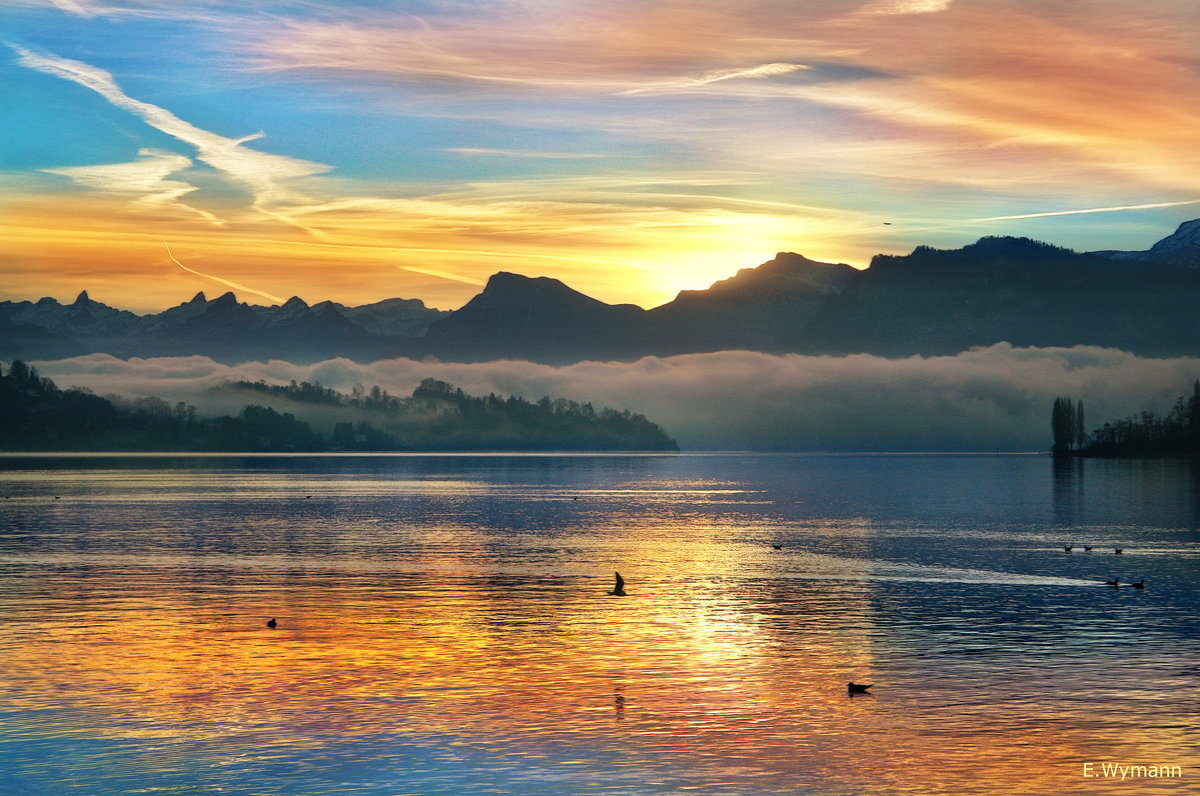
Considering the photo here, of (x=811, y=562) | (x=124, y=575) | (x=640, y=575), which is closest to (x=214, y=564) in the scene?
(x=124, y=575)

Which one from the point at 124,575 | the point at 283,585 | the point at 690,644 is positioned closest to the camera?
the point at 690,644

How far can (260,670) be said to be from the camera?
2338 inches

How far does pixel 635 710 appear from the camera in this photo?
166ft

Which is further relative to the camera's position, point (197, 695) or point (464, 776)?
point (197, 695)

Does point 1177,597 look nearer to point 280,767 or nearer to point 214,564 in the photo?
point 280,767

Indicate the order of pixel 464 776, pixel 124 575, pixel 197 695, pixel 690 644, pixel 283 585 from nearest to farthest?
pixel 464 776, pixel 197 695, pixel 690 644, pixel 283 585, pixel 124 575

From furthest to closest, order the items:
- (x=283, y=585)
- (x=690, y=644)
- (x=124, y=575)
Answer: (x=124, y=575) → (x=283, y=585) → (x=690, y=644)

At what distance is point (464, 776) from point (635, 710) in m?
10.9

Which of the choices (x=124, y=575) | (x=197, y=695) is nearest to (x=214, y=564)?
(x=124, y=575)

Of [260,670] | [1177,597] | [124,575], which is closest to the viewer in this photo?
[260,670]

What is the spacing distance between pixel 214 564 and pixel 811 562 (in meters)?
55.3

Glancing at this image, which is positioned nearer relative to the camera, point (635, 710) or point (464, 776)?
point (464, 776)

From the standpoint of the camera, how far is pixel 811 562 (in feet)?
388

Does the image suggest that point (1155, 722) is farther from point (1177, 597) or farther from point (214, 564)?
point (214, 564)
